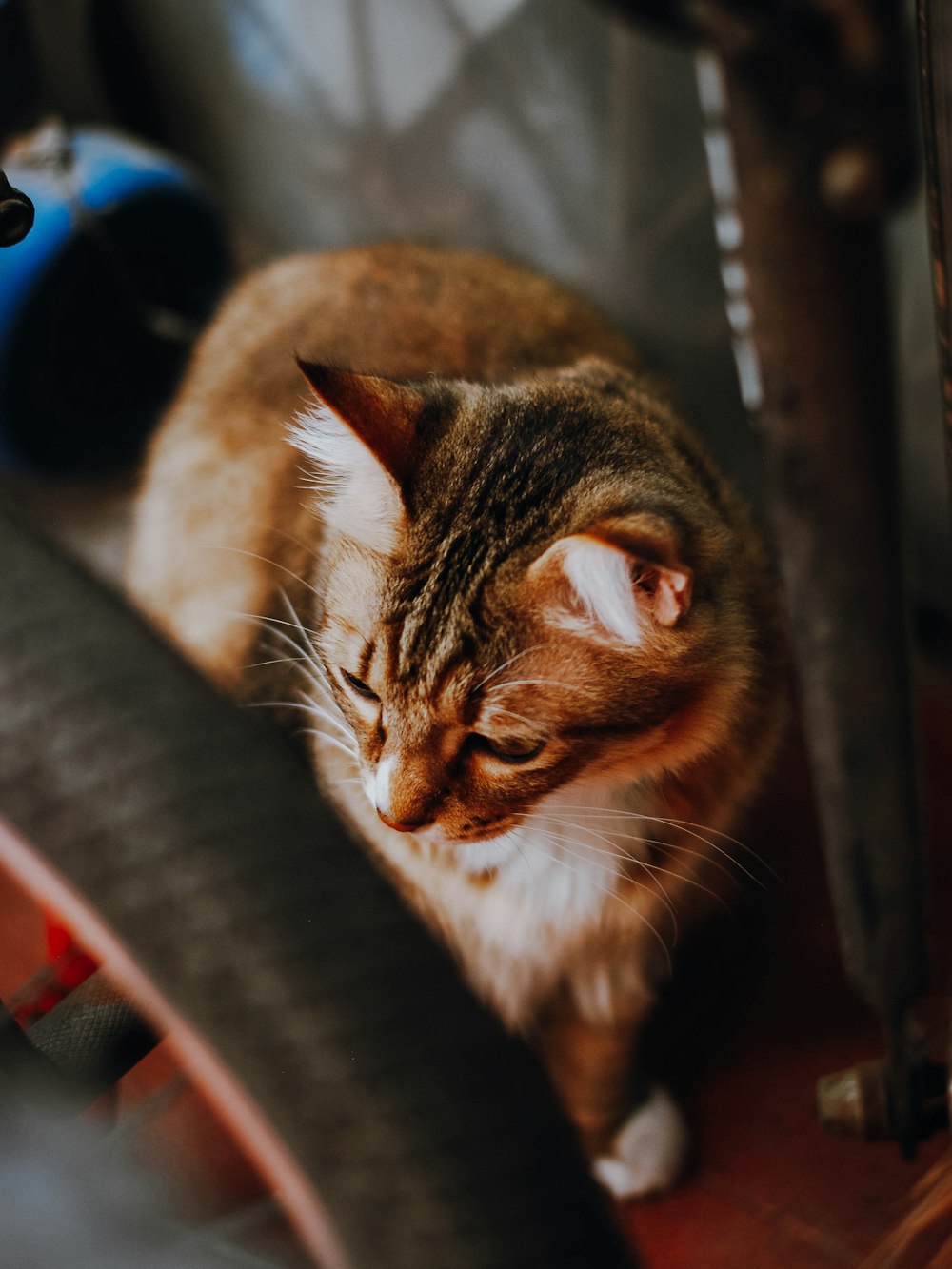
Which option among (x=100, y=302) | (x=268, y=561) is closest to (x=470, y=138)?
(x=100, y=302)

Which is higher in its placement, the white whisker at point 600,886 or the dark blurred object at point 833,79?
the dark blurred object at point 833,79

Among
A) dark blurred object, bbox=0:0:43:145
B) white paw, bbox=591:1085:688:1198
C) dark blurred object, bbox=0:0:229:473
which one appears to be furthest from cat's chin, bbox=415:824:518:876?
dark blurred object, bbox=0:0:43:145

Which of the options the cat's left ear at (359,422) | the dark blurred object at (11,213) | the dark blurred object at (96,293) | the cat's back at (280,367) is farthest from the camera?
the dark blurred object at (96,293)

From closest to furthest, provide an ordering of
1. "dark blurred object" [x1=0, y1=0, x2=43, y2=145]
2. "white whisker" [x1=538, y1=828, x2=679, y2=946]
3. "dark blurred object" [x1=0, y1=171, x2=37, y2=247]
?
"dark blurred object" [x1=0, y1=171, x2=37, y2=247] < "white whisker" [x1=538, y1=828, x2=679, y2=946] < "dark blurred object" [x1=0, y1=0, x2=43, y2=145]

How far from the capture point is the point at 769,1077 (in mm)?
860

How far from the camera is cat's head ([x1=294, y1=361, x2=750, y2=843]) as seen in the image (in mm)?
609

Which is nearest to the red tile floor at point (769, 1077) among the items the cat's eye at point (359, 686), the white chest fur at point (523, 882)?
the white chest fur at point (523, 882)

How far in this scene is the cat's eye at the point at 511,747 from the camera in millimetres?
634

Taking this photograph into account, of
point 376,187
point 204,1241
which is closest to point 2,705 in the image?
point 204,1241

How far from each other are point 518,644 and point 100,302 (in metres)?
0.84

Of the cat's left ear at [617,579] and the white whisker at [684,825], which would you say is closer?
the cat's left ear at [617,579]

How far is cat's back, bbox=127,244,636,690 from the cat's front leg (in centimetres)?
43

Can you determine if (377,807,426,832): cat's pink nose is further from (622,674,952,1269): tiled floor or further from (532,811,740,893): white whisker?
(622,674,952,1269): tiled floor

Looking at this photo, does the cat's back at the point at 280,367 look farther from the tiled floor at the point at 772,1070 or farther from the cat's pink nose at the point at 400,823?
the tiled floor at the point at 772,1070
